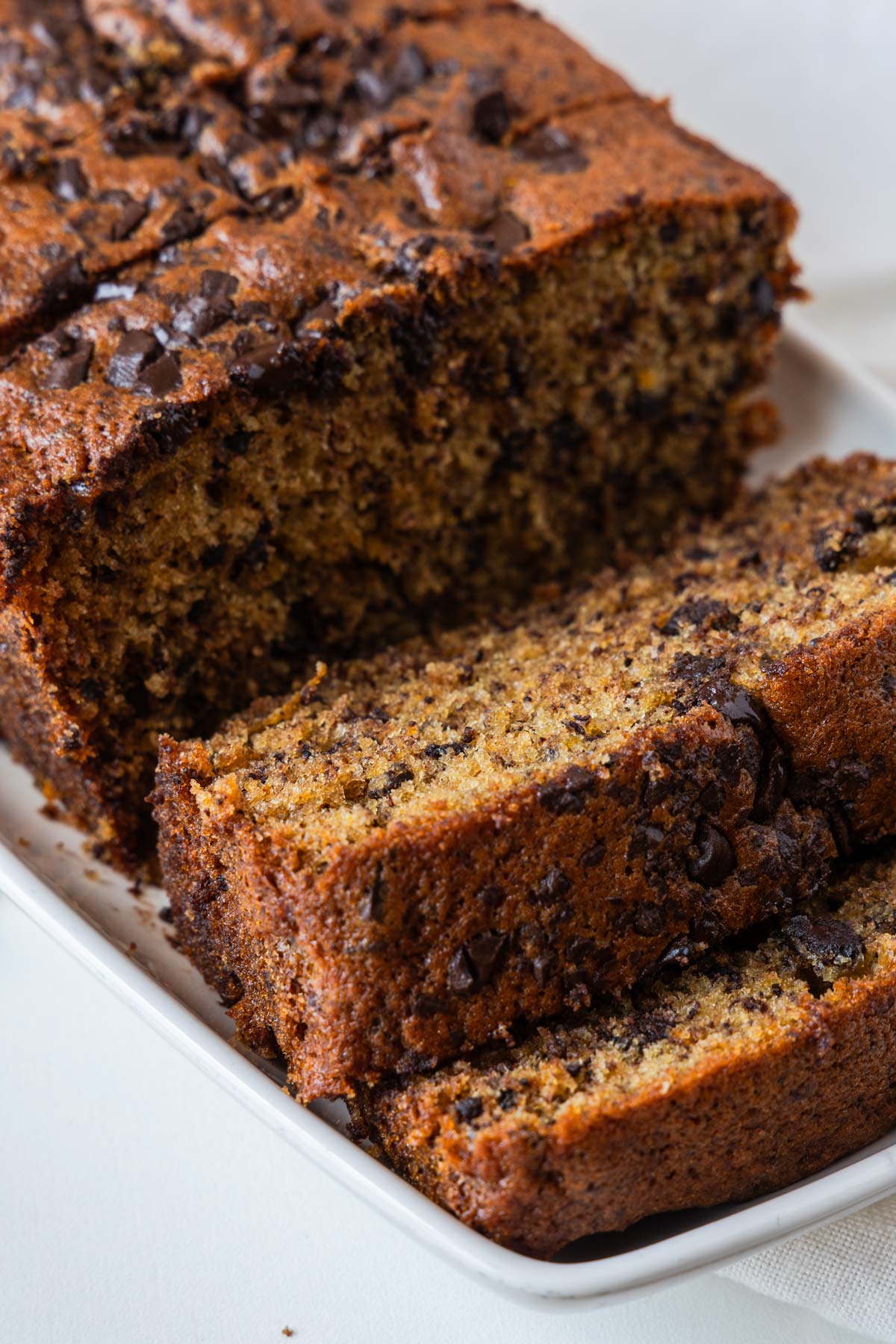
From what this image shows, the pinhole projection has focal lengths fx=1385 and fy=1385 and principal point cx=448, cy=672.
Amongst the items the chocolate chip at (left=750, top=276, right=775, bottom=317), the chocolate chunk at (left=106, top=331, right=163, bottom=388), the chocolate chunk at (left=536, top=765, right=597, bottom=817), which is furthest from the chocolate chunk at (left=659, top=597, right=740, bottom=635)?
the chocolate chunk at (left=106, top=331, right=163, bottom=388)

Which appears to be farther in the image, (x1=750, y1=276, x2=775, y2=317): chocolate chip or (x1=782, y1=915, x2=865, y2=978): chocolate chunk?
(x1=750, y1=276, x2=775, y2=317): chocolate chip

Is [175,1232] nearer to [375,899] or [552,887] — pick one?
[375,899]

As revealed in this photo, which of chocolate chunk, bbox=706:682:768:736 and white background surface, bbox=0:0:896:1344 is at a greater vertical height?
chocolate chunk, bbox=706:682:768:736

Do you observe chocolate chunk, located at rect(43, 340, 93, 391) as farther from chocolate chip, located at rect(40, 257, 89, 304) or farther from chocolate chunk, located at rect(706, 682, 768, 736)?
chocolate chunk, located at rect(706, 682, 768, 736)

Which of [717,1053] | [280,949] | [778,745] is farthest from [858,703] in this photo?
[280,949]

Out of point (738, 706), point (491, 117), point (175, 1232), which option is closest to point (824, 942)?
point (738, 706)

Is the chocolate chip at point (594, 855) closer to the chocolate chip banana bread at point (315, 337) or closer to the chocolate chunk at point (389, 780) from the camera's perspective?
the chocolate chunk at point (389, 780)

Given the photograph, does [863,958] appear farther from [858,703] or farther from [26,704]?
[26,704]

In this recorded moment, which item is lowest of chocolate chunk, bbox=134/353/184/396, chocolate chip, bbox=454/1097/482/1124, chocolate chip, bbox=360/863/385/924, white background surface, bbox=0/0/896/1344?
white background surface, bbox=0/0/896/1344
